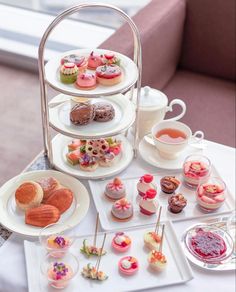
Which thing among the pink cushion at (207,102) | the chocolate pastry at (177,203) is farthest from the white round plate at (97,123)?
the pink cushion at (207,102)

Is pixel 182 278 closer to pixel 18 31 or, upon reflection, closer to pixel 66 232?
pixel 66 232

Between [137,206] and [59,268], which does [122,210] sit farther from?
[59,268]

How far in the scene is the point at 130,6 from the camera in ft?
9.97

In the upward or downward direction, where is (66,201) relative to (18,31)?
upward

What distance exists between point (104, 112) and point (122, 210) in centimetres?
27

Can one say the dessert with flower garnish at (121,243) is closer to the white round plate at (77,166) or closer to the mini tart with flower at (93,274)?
the mini tart with flower at (93,274)

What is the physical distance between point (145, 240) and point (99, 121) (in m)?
0.34

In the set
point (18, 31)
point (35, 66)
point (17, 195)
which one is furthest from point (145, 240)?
point (18, 31)

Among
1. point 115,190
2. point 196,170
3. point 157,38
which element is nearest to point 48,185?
point 115,190

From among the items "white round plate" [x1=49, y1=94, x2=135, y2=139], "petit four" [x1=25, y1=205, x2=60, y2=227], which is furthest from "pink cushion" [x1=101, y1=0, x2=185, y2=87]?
"petit four" [x1=25, y1=205, x2=60, y2=227]

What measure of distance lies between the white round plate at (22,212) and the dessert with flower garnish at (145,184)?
13 centimetres

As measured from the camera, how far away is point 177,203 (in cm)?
128

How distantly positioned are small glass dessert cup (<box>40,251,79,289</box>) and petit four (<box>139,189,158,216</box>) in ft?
0.73

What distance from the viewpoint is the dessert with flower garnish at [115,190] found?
131 centimetres
